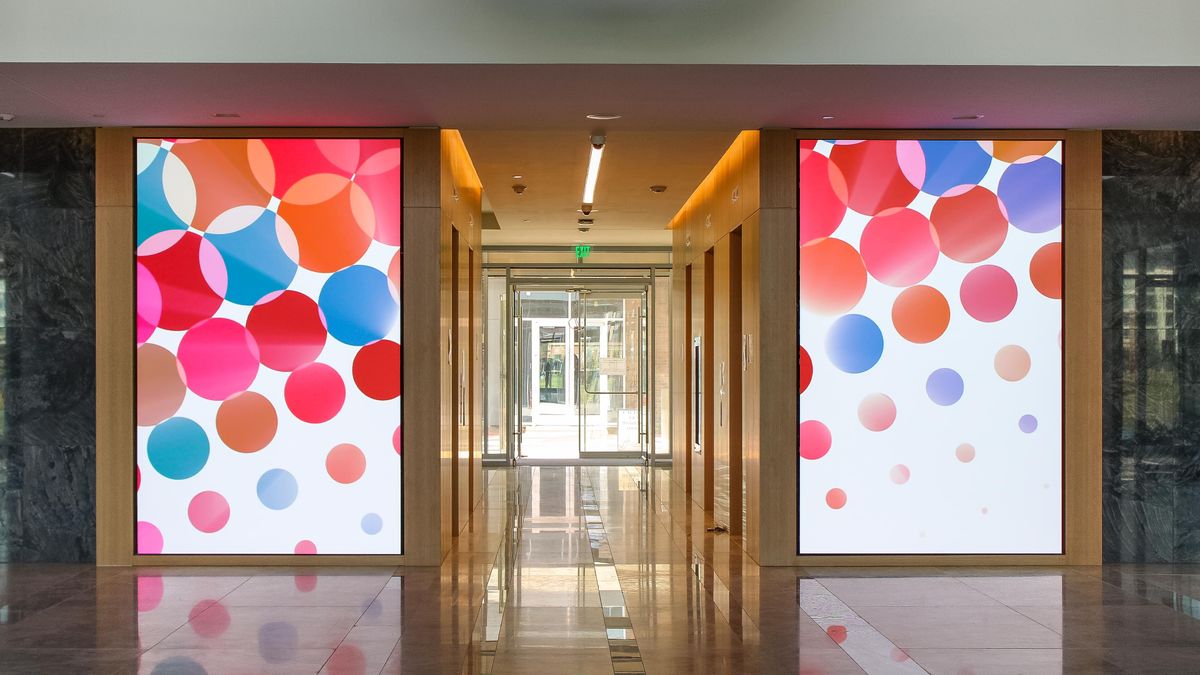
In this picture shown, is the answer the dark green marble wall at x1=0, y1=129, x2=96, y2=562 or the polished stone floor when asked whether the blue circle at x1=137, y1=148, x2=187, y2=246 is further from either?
the polished stone floor

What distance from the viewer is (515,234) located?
16.5 meters

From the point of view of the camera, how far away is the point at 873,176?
8.80 meters

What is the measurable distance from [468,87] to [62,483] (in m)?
4.87

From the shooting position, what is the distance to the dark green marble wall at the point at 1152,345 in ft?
29.3

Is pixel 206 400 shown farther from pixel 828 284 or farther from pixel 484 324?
pixel 484 324

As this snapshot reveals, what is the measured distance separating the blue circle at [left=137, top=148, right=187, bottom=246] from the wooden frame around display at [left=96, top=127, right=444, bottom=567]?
10cm

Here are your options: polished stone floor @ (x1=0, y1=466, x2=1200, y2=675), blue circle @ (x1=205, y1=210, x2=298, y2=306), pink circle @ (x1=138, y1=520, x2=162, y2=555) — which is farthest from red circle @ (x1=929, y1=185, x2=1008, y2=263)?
pink circle @ (x1=138, y1=520, x2=162, y2=555)

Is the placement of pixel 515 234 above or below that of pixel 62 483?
above

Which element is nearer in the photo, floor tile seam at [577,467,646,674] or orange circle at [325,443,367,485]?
floor tile seam at [577,467,646,674]

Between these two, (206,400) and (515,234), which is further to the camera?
(515,234)

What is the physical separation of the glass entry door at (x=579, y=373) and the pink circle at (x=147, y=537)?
9878 mm

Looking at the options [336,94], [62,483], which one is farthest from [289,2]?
[62,483]

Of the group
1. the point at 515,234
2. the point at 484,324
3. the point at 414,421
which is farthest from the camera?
the point at 484,324

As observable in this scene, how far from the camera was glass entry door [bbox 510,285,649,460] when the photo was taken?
18.4m
